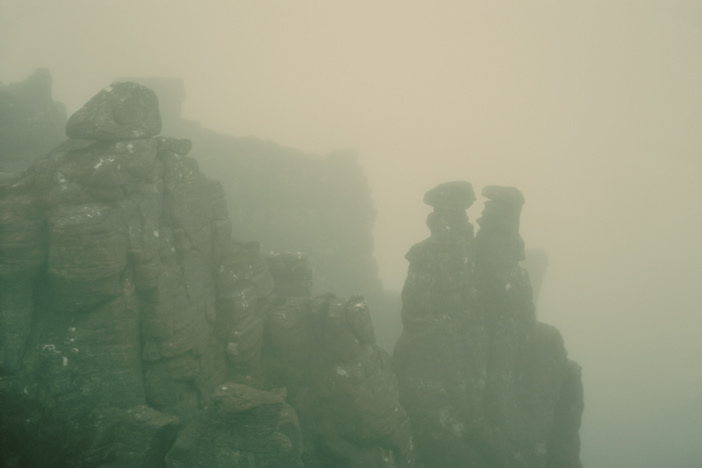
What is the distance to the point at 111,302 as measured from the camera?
21656 millimetres

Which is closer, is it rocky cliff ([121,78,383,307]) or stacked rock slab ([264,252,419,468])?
stacked rock slab ([264,252,419,468])

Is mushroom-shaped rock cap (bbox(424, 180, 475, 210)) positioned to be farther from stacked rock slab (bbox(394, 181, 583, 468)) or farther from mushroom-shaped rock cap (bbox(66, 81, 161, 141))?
mushroom-shaped rock cap (bbox(66, 81, 161, 141))

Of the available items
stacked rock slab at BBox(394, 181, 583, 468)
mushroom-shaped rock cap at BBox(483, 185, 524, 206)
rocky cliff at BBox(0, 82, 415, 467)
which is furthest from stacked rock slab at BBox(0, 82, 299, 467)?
mushroom-shaped rock cap at BBox(483, 185, 524, 206)

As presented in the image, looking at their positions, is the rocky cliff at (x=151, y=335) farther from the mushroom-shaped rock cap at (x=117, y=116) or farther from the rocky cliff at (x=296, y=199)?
the rocky cliff at (x=296, y=199)

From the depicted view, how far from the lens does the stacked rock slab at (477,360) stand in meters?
32.0

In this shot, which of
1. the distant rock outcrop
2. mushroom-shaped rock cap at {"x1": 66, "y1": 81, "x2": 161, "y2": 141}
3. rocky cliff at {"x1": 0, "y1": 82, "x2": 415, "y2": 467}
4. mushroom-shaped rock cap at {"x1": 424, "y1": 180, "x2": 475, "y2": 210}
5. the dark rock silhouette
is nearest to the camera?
rocky cliff at {"x1": 0, "y1": 82, "x2": 415, "y2": 467}

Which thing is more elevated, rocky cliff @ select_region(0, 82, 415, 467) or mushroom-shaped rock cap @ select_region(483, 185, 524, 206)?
mushroom-shaped rock cap @ select_region(483, 185, 524, 206)

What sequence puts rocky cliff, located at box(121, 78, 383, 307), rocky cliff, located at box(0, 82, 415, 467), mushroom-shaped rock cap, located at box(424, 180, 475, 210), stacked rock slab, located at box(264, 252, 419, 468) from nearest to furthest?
rocky cliff, located at box(0, 82, 415, 467), stacked rock slab, located at box(264, 252, 419, 468), mushroom-shaped rock cap, located at box(424, 180, 475, 210), rocky cliff, located at box(121, 78, 383, 307)

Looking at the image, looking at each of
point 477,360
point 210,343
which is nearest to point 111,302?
point 210,343

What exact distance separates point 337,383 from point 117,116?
903 inches

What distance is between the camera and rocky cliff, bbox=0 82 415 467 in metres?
19.7

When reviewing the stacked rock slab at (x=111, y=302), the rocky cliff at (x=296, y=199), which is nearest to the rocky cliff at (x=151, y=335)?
the stacked rock slab at (x=111, y=302)

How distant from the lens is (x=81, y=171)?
22.1 metres

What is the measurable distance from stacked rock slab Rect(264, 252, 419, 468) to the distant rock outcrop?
28.2 metres
